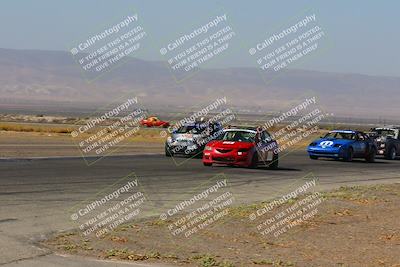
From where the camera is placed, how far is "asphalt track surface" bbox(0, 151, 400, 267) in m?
10.6

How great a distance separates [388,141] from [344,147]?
622 cm

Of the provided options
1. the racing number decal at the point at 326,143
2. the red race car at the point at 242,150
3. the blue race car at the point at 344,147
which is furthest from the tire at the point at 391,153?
the red race car at the point at 242,150

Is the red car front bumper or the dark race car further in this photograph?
the dark race car

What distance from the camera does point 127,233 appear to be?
11.5m

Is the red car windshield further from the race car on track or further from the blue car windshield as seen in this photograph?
the blue car windshield

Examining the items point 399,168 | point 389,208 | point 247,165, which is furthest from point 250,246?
point 399,168

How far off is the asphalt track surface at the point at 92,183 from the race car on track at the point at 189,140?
125cm

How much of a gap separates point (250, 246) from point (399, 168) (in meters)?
22.3

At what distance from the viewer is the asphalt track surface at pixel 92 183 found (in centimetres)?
1062

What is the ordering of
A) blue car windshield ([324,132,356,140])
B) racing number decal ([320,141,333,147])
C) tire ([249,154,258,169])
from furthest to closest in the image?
blue car windshield ([324,132,356,140]), racing number decal ([320,141,333,147]), tire ([249,154,258,169])

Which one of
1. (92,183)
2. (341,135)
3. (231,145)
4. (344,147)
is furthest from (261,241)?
(341,135)

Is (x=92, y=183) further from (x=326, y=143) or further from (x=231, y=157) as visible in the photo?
(x=326, y=143)

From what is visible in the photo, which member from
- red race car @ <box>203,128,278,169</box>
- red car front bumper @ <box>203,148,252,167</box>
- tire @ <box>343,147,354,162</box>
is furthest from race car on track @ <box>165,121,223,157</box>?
tire @ <box>343,147,354,162</box>

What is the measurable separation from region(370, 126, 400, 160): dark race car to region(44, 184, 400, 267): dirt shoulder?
81.2 ft
